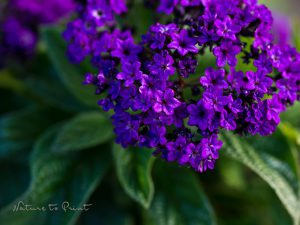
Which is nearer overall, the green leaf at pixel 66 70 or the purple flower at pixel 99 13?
→ the purple flower at pixel 99 13

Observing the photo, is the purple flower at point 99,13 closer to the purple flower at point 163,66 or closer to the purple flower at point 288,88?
the purple flower at point 163,66

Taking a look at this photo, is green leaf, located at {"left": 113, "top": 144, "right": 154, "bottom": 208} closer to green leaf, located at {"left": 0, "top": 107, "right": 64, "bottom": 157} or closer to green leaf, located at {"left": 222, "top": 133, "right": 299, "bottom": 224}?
green leaf, located at {"left": 222, "top": 133, "right": 299, "bottom": 224}

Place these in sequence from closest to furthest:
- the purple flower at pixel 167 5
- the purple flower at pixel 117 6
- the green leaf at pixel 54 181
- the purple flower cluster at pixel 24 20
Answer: the purple flower at pixel 167 5
the purple flower at pixel 117 6
the green leaf at pixel 54 181
the purple flower cluster at pixel 24 20

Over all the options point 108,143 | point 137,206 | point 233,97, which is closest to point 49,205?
point 108,143

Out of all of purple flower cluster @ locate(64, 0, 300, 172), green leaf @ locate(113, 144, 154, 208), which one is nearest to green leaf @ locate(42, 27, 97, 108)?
green leaf @ locate(113, 144, 154, 208)

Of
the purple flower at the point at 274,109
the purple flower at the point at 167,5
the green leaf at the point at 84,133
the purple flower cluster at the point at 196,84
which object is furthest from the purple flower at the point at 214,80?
the green leaf at the point at 84,133

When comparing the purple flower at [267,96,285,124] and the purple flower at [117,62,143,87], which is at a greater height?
the purple flower at [267,96,285,124]

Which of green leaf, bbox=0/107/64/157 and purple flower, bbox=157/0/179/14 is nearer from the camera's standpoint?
purple flower, bbox=157/0/179/14
